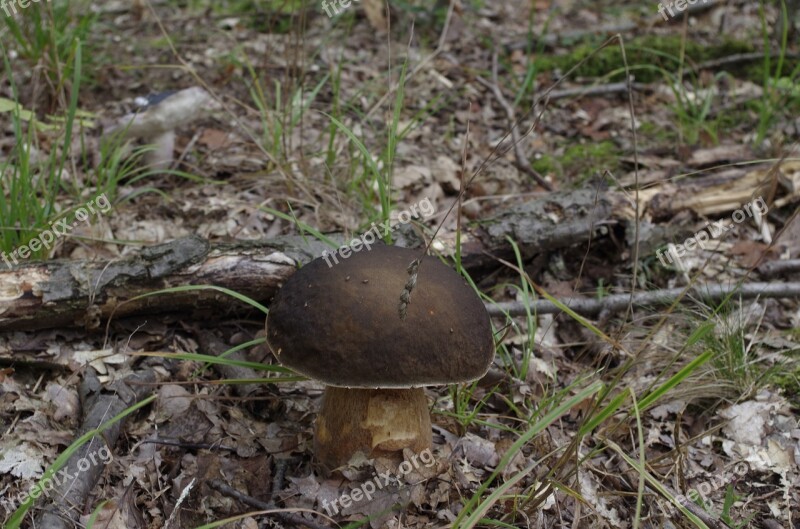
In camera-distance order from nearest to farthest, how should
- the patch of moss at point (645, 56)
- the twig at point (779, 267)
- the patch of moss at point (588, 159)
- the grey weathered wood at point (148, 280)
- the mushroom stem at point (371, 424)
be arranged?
the mushroom stem at point (371, 424) < the grey weathered wood at point (148, 280) < the twig at point (779, 267) < the patch of moss at point (588, 159) < the patch of moss at point (645, 56)

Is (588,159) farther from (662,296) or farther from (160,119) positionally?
(160,119)

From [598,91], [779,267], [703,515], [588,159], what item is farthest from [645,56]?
[703,515]

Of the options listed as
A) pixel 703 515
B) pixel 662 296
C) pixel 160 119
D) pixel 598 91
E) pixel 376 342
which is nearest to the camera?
pixel 376 342

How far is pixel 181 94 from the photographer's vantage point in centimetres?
439

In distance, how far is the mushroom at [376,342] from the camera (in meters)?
2.23

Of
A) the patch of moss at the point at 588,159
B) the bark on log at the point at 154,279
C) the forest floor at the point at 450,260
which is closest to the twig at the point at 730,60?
the forest floor at the point at 450,260

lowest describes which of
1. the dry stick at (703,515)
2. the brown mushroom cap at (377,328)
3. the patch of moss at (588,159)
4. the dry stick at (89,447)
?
the patch of moss at (588,159)

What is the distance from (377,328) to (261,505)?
850 millimetres

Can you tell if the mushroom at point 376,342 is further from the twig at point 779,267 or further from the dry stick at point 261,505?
the twig at point 779,267

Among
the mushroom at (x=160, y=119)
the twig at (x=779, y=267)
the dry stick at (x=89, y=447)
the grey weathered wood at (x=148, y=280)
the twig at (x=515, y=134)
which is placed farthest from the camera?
the twig at (x=515, y=134)

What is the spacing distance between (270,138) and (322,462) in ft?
8.63

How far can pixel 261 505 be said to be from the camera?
251cm

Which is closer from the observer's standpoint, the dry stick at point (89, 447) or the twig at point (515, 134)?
the dry stick at point (89, 447)

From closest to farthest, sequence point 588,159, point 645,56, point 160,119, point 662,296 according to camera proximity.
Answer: point 662,296
point 160,119
point 588,159
point 645,56
